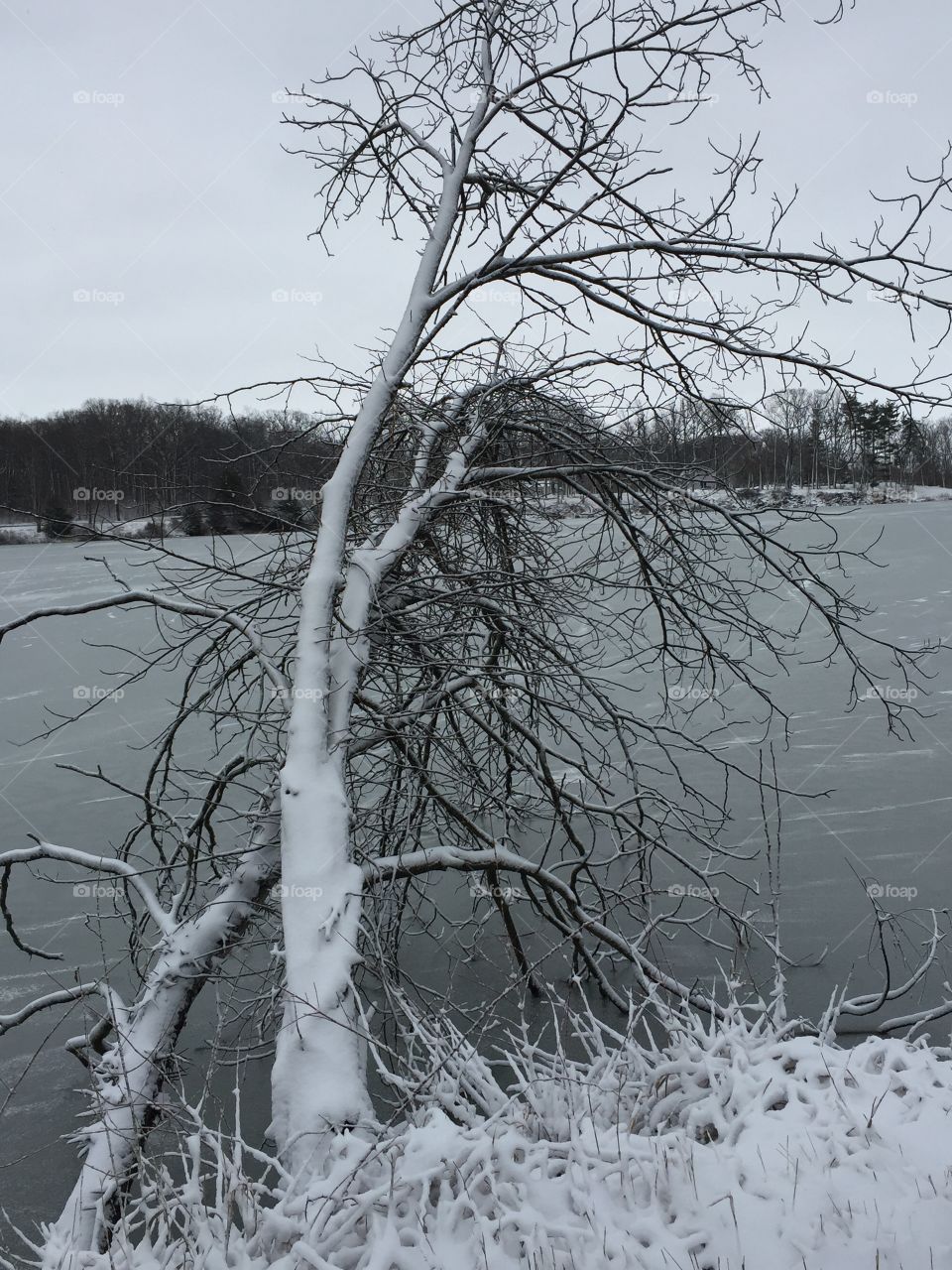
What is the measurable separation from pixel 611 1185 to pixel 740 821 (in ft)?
20.6

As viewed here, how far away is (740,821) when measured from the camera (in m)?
8.77

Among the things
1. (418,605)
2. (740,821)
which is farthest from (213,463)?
(740,821)

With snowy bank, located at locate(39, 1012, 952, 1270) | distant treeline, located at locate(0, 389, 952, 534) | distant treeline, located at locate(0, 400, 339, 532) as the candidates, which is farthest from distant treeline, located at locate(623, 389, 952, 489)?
snowy bank, located at locate(39, 1012, 952, 1270)

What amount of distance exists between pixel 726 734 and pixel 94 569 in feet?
72.3

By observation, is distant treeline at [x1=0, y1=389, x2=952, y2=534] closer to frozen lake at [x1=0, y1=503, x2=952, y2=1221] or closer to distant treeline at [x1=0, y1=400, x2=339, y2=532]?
distant treeline at [x1=0, y1=400, x2=339, y2=532]

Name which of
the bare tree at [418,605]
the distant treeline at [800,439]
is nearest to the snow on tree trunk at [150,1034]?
the bare tree at [418,605]

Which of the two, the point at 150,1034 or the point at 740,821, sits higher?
the point at 150,1034

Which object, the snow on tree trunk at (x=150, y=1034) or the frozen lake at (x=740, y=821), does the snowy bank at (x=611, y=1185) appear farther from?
the frozen lake at (x=740, y=821)

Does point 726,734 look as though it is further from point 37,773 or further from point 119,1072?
point 119,1072

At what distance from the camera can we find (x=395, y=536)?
14.5 ft

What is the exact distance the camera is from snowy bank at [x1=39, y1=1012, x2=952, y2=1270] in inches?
101

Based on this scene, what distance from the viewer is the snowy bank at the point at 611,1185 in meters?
2.55

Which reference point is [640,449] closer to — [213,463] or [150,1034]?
[213,463]

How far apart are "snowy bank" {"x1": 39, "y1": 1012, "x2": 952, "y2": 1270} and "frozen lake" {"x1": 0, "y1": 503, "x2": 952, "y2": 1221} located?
7.44 feet
